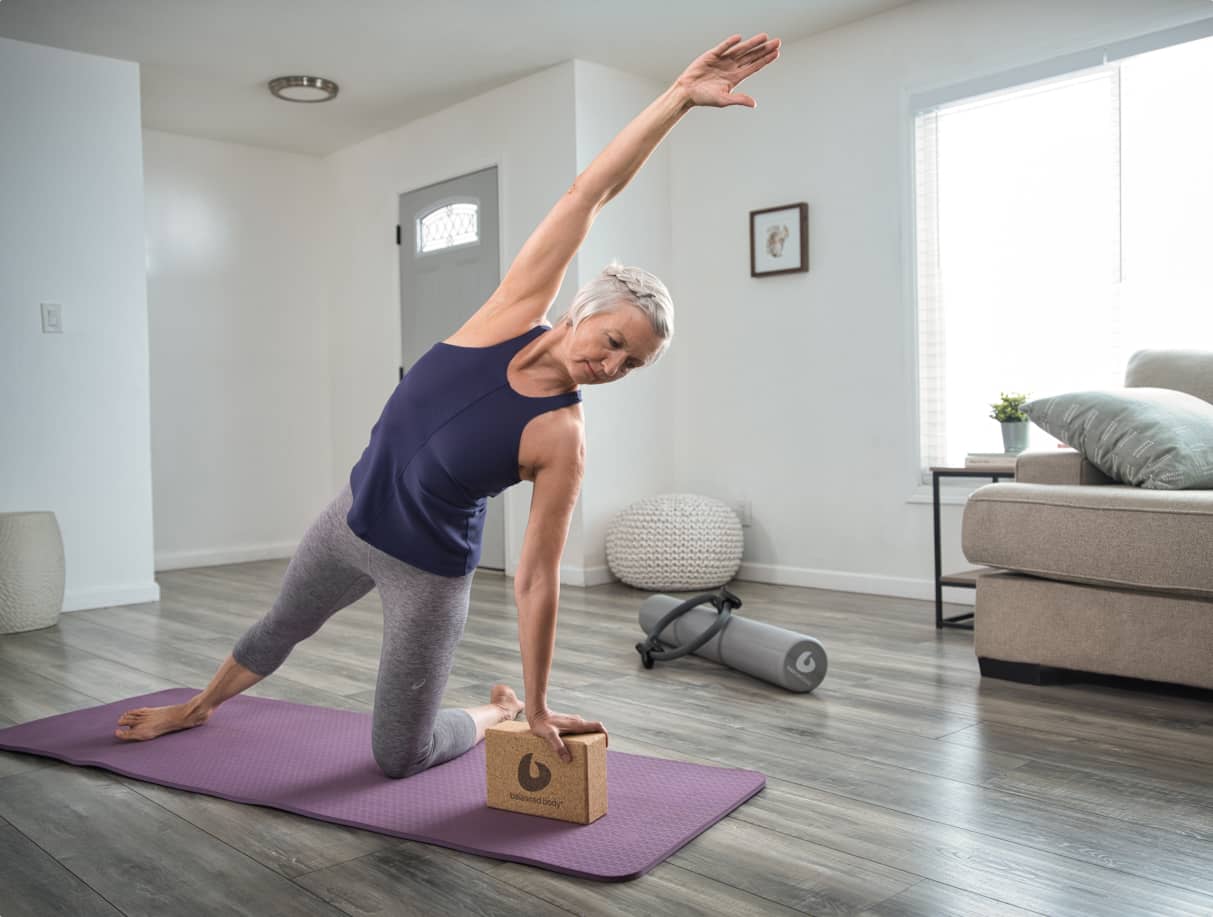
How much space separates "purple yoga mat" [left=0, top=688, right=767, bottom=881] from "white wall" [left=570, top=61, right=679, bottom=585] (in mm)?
2363

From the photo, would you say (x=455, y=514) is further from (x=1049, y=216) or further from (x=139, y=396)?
(x=139, y=396)

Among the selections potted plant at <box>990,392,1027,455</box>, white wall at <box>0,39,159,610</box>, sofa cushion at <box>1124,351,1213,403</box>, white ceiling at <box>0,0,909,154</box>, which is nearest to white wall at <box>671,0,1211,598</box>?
white ceiling at <box>0,0,909,154</box>

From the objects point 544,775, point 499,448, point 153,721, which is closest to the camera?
point 499,448

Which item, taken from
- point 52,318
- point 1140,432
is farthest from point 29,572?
point 1140,432

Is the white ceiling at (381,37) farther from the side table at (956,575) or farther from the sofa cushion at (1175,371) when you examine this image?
the side table at (956,575)

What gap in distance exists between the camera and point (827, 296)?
14.7 ft

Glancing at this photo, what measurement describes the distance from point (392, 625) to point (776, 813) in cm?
80

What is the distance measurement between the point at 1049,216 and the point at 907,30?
1.00 meters

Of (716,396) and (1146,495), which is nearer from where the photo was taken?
(1146,495)

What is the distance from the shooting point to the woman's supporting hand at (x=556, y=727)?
1802 mm

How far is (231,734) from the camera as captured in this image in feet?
7.91

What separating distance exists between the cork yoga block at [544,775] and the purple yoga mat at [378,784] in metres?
0.03

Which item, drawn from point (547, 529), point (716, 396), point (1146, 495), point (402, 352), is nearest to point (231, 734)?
point (547, 529)

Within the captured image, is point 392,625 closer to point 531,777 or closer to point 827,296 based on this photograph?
point 531,777
